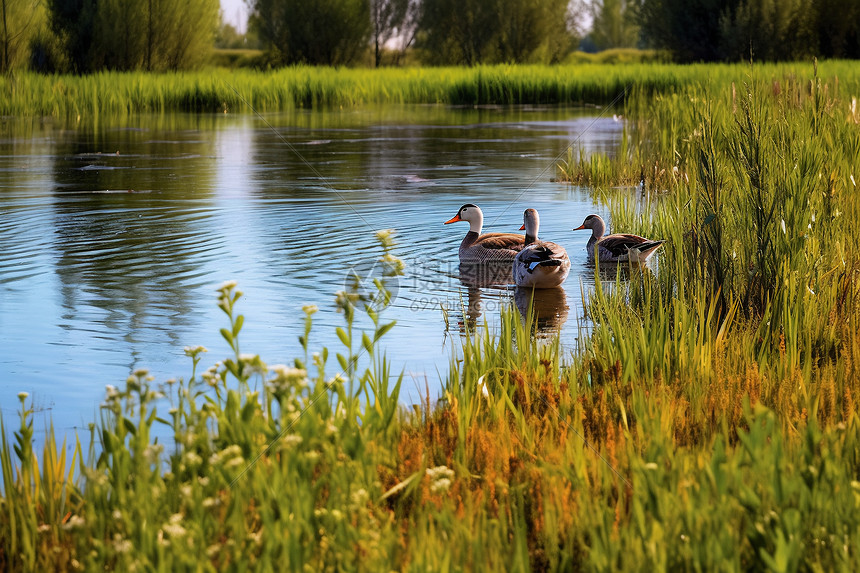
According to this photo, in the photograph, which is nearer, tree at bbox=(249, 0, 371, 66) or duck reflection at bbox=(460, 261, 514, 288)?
duck reflection at bbox=(460, 261, 514, 288)

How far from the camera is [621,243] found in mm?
8641

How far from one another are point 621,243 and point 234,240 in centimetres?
381

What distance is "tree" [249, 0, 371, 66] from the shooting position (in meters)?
52.6

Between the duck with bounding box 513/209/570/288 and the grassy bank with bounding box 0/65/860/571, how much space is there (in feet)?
7.40

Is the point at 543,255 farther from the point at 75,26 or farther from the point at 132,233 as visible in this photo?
the point at 75,26

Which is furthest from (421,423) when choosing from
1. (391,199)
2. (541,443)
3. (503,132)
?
(503,132)

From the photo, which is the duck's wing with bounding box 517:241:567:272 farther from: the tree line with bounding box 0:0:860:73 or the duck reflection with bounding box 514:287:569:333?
the tree line with bounding box 0:0:860:73

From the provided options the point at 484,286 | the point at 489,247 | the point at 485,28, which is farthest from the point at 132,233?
the point at 485,28

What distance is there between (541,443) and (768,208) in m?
2.58

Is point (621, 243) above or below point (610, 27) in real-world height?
below

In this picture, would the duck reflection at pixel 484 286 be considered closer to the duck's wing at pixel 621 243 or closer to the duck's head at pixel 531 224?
the duck's head at pixel 531 224

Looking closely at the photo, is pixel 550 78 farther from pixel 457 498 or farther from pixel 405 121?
pixel 457 498

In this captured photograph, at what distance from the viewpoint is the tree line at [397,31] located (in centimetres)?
4012

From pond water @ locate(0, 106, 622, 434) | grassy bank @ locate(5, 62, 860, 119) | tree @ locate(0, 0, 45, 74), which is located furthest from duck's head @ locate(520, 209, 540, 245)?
tree @ locate(0, 0, 45, 74)
